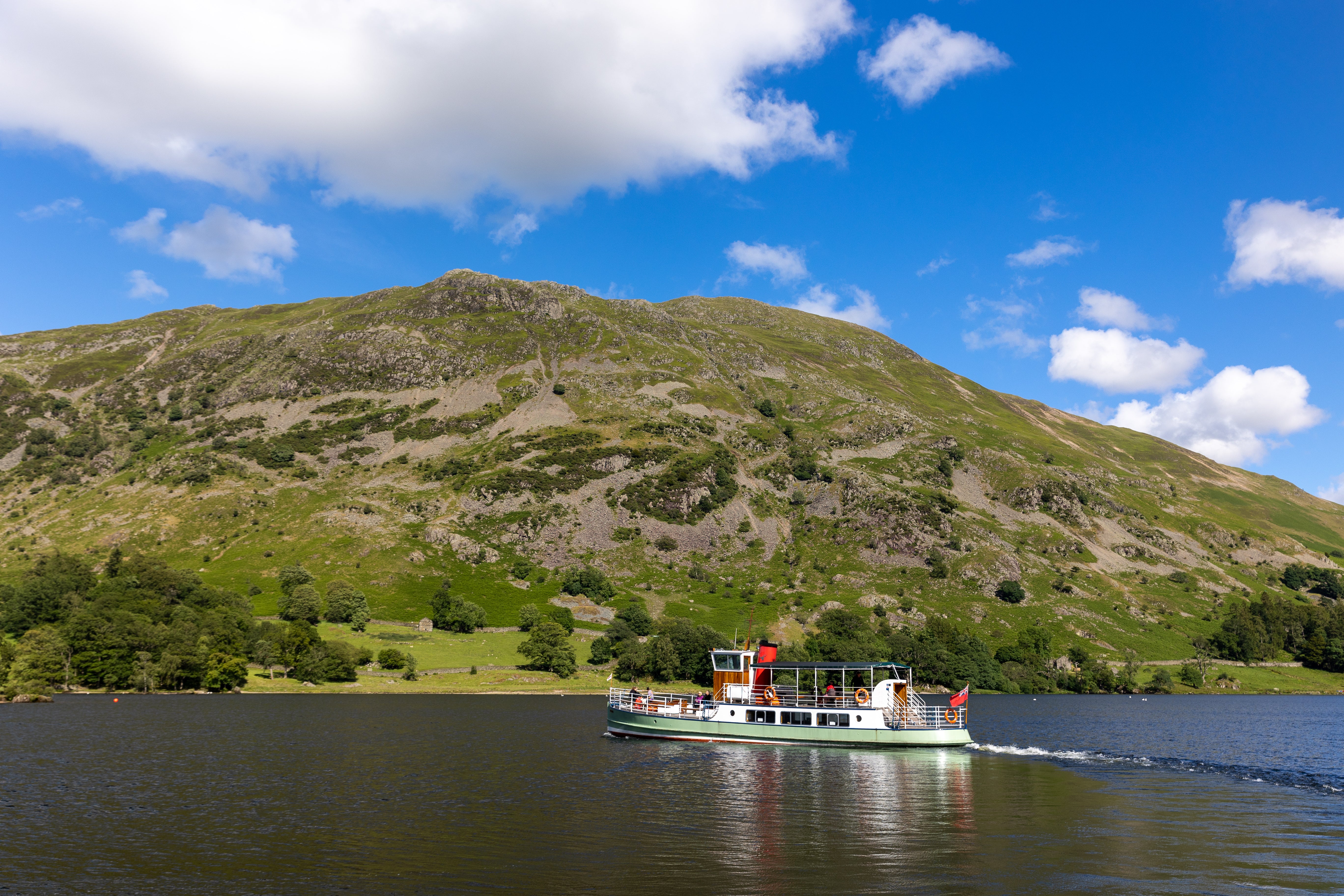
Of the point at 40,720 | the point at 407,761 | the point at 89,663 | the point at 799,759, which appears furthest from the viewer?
the point at 89,663

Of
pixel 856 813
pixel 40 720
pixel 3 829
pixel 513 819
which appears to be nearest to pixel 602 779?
pixel 513 819

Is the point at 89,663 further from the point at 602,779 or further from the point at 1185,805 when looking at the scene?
the point at 1185,805

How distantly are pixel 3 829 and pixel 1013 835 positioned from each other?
5289cm

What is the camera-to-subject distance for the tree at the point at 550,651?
590 feet

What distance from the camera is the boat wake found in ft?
208

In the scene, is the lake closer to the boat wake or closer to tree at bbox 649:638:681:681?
the boat wake

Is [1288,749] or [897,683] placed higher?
[897,683]

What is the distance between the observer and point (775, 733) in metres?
85.9

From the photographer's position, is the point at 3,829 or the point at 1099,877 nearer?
the point at 1099,877

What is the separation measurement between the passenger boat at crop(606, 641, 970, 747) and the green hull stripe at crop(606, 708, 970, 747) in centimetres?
8

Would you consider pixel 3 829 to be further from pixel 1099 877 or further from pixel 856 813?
pixel 1099 877

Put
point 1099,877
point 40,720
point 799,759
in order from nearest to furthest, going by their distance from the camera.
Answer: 1. point 1099,877
2. point 799,759
3. point 40,720

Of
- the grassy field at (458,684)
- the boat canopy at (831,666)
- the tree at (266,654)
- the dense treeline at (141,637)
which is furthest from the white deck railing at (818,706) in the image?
the tree at (266,654)

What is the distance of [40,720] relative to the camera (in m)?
93.6
